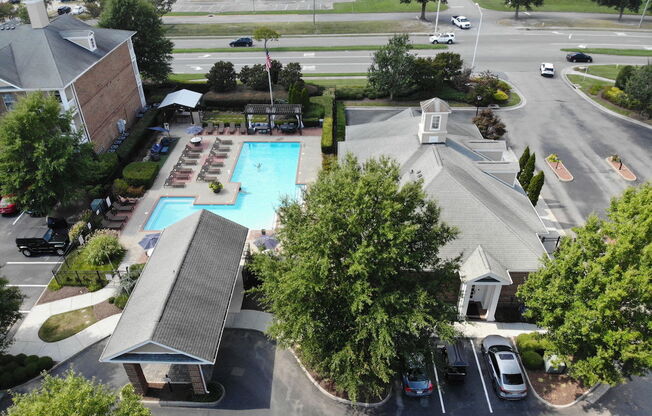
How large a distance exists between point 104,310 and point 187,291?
862cm

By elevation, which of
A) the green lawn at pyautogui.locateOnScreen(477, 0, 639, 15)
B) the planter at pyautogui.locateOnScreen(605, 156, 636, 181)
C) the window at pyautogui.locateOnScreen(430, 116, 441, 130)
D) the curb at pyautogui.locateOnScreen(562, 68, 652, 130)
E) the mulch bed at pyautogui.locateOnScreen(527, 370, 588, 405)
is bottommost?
the mulch bed at pyautogui.locateOnScreen(527, 370, 588, 405)

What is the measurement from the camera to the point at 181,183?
4216 centimetres

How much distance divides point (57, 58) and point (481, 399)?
42378 mm

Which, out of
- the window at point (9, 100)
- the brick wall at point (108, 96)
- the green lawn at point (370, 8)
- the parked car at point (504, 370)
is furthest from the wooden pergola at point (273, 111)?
the green lawn at point (370, 8)

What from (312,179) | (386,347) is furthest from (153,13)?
(386,347)

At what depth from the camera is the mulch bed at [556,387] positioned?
79.3ft

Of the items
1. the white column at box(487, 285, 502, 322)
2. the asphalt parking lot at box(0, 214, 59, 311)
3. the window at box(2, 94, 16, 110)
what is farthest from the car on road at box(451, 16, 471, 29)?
the asphalt parking lot at box(0, 214, 59, 311)

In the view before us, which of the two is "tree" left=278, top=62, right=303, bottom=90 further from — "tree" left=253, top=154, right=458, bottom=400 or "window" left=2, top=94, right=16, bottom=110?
"tree" left=253, top=154, right=458, bottom=400

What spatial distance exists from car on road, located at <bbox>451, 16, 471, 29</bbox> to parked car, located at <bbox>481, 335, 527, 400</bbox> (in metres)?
69.1

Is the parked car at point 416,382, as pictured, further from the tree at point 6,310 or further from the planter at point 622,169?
the planter at point 622,169

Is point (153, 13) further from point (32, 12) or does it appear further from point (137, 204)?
point (137, 204)

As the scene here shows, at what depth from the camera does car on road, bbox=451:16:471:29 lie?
266 ft

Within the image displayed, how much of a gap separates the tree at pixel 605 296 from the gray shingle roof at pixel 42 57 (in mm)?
39581

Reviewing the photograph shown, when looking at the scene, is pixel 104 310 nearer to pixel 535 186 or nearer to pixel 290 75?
pixel 535 186
